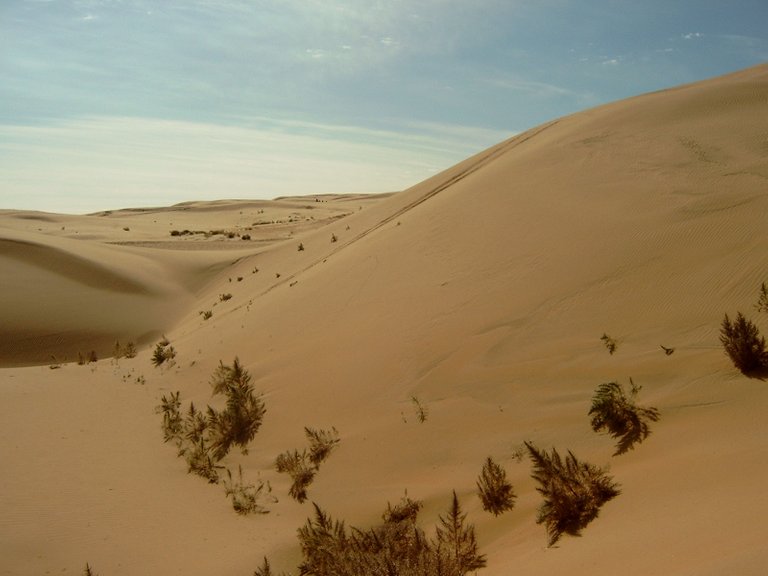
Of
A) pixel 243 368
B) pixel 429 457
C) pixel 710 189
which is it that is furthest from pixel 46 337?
pixel 710 189

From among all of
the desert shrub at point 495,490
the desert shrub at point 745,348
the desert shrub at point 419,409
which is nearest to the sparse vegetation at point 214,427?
the desert shrub at point 419,409

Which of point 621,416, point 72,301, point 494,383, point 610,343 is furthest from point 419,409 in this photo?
point 72,301

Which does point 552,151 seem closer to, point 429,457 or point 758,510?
point 429,457

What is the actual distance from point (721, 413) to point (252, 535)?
370cm

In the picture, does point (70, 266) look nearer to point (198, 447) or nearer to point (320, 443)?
point (198, 447)

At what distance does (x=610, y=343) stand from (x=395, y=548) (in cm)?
279

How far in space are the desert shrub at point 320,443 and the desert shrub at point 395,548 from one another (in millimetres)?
1022

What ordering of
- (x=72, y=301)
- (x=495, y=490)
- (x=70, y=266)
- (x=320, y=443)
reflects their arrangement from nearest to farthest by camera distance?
(x=495, y=490) → (x=320, y=443) → (x=72, y=301) → (x=70, y=266)

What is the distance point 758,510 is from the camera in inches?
117

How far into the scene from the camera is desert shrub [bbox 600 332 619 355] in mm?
5547

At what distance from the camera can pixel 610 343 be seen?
18.5 feet

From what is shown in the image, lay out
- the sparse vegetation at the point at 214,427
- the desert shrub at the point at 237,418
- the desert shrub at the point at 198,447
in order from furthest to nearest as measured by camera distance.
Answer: the desert shrub at the point at 237,418
the sparse vegetation at the point at 214,427
the desert shrub at the point at 198,447

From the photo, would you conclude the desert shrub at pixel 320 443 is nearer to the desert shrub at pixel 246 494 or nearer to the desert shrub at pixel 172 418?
the desert shrub at pixel 246 494

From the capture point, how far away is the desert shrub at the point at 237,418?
6.86 metres
